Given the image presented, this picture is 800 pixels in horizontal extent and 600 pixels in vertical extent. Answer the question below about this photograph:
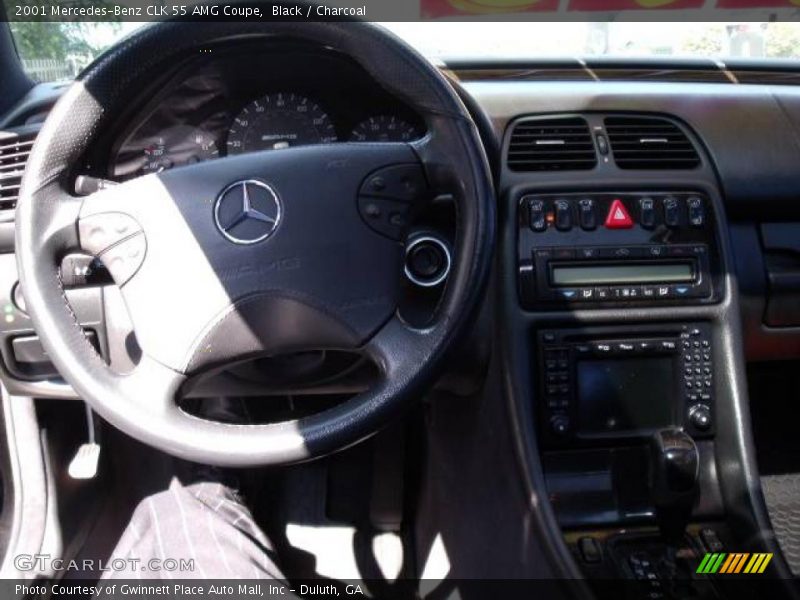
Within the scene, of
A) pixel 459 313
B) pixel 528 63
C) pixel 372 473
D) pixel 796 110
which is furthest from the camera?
pixel 372 473

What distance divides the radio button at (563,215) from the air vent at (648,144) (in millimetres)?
159

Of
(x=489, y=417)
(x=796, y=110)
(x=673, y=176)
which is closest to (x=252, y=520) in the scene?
(x=489, y=417)

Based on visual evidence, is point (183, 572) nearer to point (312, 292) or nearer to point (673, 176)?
point (312, 292)

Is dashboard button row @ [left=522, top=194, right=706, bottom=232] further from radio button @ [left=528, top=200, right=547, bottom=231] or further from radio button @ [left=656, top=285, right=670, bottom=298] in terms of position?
radio button @ [left=656, top=285, right=670, bottom=298]

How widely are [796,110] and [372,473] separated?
1.44 m

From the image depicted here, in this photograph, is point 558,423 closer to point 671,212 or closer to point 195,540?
point 671,212

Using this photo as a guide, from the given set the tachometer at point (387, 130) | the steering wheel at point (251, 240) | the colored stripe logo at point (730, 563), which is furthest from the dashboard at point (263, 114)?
the colored stripe logo at point (730, 563)

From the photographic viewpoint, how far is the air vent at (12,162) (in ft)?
5.38

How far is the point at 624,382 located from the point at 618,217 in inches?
13.8

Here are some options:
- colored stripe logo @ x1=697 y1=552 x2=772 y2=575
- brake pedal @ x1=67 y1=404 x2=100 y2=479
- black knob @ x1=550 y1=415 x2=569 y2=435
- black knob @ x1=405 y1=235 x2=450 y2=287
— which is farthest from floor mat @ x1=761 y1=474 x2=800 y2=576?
brake pedal @ x1=67 y1=404 x2=100 y2=479

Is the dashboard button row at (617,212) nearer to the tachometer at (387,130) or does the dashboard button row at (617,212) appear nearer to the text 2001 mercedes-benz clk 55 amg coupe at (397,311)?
the text 2001 mercedes-benz clk 55 amg coupe at (397,311)

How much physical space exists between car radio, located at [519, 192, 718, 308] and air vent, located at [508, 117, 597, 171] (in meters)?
0.07

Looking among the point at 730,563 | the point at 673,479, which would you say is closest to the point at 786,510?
the point at 730,563

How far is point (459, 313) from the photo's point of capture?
4.08 feet
